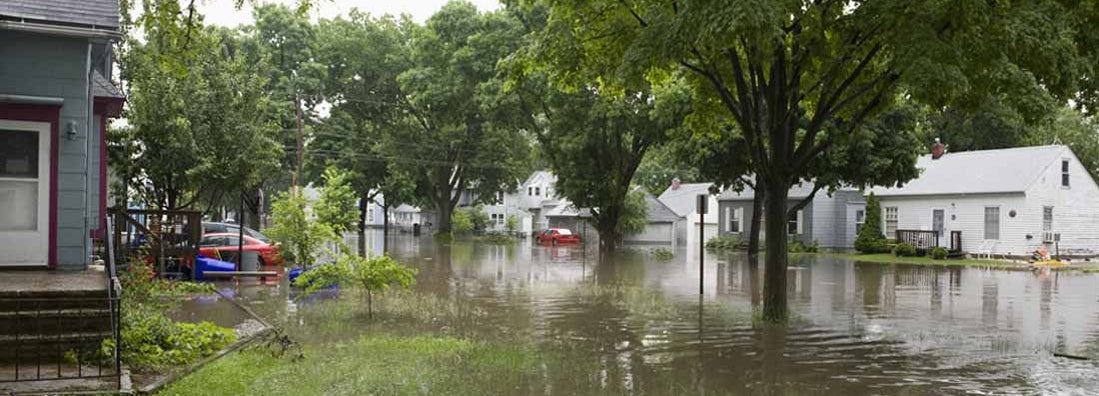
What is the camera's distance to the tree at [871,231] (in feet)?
138

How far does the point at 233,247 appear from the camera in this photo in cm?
2347

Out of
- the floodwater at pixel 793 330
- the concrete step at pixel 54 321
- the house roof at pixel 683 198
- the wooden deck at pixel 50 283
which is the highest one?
the house roof at pixel 683 198

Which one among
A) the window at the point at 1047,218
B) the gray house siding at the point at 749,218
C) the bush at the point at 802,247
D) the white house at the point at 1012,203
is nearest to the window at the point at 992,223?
the white house at the point at 1012,203

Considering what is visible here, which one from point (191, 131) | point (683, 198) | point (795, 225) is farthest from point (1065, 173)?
point (191, 131)

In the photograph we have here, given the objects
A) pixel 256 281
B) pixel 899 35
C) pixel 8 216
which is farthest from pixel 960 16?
pixel 256 281

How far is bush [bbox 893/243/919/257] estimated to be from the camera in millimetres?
38972

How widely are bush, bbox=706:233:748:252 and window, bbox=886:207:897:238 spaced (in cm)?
753

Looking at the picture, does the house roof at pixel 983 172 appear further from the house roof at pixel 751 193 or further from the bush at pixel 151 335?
the bush at pixel 151 335

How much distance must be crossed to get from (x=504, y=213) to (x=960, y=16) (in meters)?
73.1

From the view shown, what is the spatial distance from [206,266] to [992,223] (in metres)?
34.4

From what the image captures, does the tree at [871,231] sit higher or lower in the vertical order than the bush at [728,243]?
higher

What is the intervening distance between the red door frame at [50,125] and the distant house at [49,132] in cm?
1

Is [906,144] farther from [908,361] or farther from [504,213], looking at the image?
[504,213]

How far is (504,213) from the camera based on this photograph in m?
83.1
